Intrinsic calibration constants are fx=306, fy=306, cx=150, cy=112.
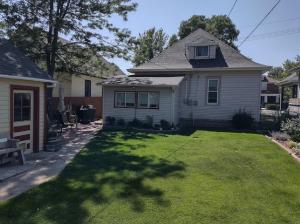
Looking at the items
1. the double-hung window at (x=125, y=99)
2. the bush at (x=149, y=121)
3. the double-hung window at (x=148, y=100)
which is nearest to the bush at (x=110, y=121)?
the double-hung window at (x=125, y=99)

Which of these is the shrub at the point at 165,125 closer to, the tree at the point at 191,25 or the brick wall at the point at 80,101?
the brick wall at the point at 80,101

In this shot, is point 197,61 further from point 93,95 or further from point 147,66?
point 93,95

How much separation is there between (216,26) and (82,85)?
2393 centimetres

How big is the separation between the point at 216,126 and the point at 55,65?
1072cm

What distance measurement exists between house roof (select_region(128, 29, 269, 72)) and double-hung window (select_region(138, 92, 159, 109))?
2736 millimetres

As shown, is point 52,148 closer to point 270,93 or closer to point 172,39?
point 172,39

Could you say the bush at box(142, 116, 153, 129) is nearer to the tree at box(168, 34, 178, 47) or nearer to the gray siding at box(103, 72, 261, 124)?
the gray siding at box(103, 72, 261, 124)

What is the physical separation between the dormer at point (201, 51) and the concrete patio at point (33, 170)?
450 inches

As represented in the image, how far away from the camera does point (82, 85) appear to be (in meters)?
25.0

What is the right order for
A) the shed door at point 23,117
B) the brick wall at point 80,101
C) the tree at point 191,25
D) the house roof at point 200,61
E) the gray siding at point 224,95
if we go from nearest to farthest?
the shed door at point 23,117
the gray siding at point 224,95
the house roof at point 200,61
the brick wall at point 80,101
the tree at point 191,25

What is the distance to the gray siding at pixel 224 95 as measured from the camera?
18.3 metres

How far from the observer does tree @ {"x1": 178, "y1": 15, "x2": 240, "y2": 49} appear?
4122 centimetres

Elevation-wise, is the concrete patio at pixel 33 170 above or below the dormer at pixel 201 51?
below

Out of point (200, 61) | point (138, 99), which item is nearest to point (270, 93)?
point (200, 61)
